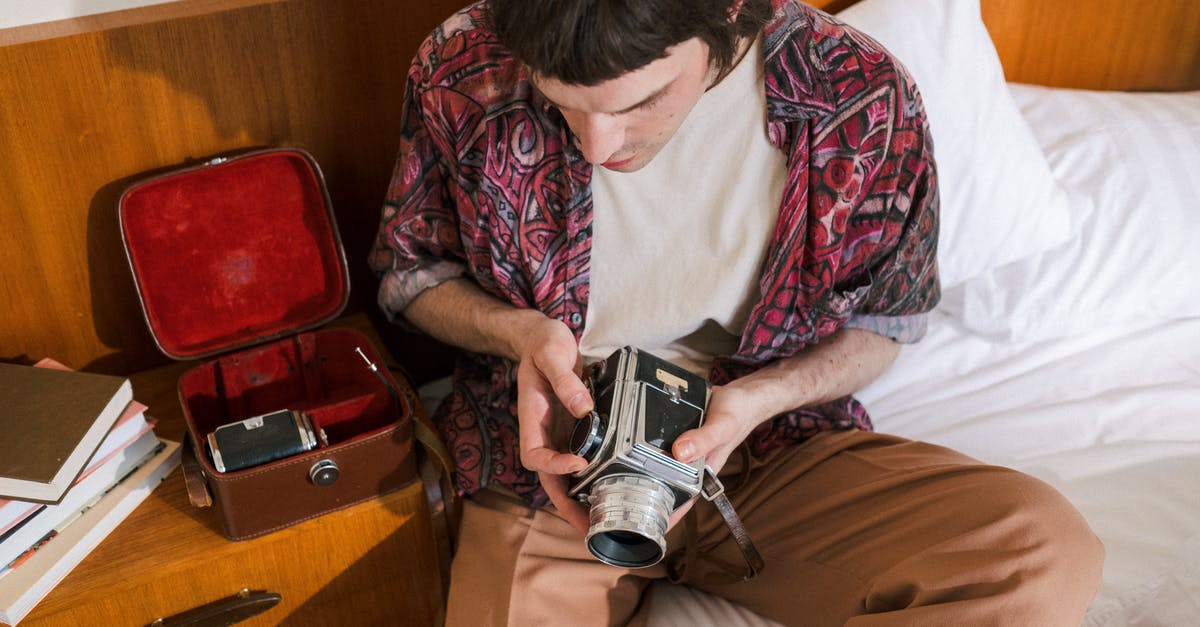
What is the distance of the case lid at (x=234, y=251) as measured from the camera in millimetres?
1267

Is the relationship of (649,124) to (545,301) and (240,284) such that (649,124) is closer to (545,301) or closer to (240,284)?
(545,301)

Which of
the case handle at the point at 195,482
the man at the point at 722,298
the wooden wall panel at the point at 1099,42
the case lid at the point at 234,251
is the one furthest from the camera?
the wooden wall panel at the point at 1099,42

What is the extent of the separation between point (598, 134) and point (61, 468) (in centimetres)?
67

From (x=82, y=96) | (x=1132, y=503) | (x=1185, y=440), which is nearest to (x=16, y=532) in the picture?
(x=82, y=96)

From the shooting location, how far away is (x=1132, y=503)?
1.23m

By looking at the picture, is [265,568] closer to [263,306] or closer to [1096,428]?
[263,306]

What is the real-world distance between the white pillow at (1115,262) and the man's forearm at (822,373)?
12.6 inches

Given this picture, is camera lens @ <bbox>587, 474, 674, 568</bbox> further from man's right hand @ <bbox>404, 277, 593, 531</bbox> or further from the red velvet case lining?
the red velvet case lining

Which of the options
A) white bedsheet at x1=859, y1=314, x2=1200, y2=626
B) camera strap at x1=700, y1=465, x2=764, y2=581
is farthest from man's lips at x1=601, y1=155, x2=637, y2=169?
white bedsheet at x1=859, y1=314, x2=1200, y2=626

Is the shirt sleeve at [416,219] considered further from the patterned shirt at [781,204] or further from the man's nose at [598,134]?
the man's nose at [598,134]

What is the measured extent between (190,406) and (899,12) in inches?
44.5

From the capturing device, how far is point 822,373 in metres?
1.18

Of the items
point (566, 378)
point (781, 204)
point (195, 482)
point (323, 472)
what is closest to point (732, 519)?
point (566, 378)

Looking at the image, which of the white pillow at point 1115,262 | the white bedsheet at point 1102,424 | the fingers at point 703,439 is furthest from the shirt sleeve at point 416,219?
the white pillow at point 1115,262
